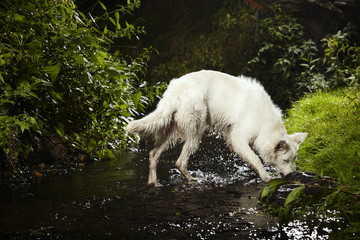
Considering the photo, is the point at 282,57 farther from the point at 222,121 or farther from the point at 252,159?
the point at 252,159

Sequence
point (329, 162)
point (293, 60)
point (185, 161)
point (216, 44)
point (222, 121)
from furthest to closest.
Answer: point (216, 44) < point (293, 60) < point (222, 121) < point (185, 161) < point (329, 162)

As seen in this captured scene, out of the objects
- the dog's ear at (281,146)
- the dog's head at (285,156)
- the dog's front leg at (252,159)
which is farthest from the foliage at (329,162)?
the dog's front leg at (252,159)

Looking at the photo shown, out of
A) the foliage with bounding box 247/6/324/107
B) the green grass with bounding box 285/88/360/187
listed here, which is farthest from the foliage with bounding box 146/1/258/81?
the green grass with bounding box 285/88/360/187

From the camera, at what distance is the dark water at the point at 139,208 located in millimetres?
2742

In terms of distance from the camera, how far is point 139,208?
344 cm

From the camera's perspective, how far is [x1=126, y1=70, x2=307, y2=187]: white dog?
4.53 metres

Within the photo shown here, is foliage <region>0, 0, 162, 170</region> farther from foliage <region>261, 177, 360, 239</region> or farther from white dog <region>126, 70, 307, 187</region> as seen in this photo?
foliage <region>261, 177, 360, 239</region>

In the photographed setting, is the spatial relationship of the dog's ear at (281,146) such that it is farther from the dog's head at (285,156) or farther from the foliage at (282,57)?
the foliage at (282,57)

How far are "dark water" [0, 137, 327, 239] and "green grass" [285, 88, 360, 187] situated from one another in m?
0.78

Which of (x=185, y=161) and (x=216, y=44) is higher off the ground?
(x=216, y=44)

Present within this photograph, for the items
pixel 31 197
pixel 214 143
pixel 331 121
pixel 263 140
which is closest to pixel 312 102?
pixel 331 121

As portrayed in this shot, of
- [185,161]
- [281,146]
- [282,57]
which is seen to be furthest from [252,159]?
[282,57]

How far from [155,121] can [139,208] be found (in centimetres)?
128

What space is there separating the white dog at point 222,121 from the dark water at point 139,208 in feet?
1.27
